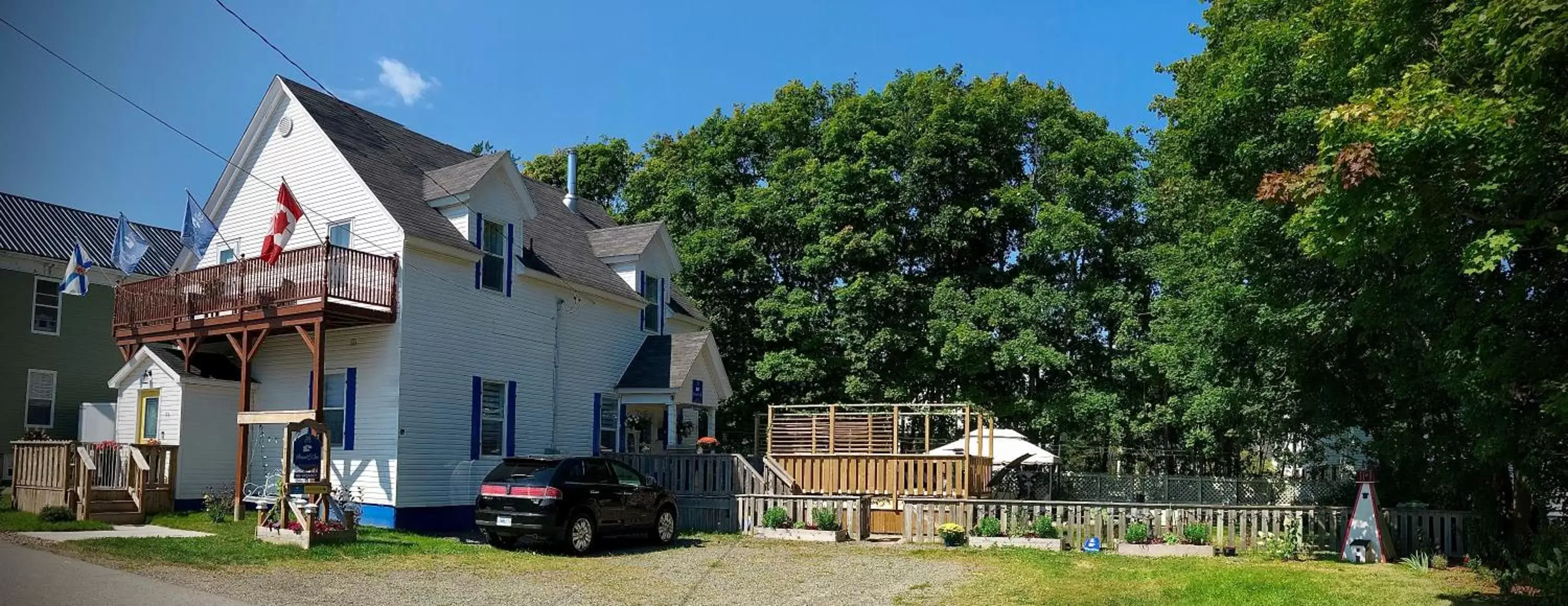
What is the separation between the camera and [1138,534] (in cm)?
1761

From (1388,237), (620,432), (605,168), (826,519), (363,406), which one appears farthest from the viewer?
(605,168)

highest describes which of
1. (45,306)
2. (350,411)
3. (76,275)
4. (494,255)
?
(494,255)

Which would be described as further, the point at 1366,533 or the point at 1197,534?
the point at 1197,534

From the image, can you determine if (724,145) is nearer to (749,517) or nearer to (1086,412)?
(1086,412)

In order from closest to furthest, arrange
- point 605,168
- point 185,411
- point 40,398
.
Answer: point 185,411 → point 40,398 → point 605,168

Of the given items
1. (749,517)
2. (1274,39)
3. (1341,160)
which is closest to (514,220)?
(749,517)

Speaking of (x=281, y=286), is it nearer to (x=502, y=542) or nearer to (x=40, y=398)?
(x=502, y=542)

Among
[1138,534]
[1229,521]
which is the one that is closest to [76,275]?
[1138,534]

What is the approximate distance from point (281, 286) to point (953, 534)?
13.1 metres

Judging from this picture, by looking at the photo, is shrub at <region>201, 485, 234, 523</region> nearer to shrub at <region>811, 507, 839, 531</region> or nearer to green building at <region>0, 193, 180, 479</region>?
green building at <region>0, 193, 180, 479</region>

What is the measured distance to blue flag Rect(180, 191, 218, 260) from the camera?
2098 cm

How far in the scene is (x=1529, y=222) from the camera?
A: 9.71 meters

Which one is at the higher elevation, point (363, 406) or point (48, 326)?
point (48, 326)

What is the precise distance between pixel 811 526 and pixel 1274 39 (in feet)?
39.3
